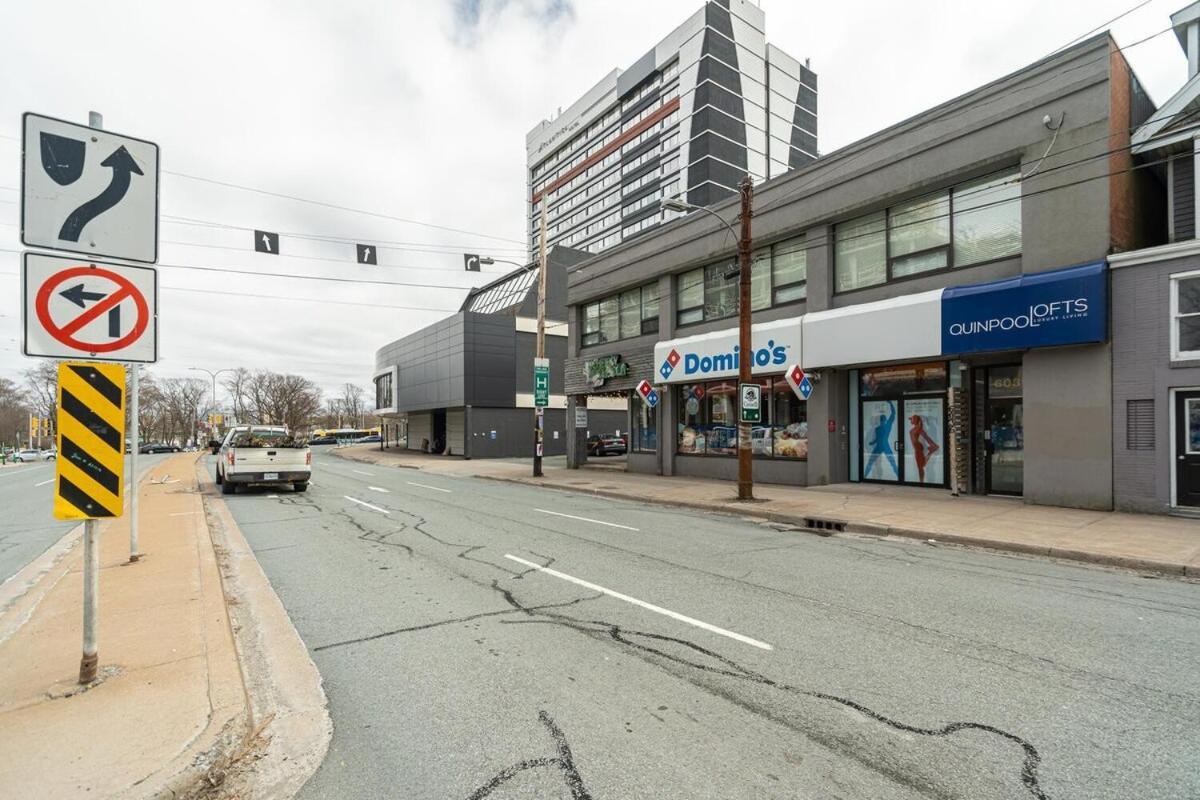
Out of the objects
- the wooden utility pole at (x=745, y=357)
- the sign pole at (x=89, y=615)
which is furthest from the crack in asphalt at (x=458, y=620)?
the wooden utility pole at (x=745, y=357)

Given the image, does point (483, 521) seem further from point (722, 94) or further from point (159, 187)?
point (722, 94)

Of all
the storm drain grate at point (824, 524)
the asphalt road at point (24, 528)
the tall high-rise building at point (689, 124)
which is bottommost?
the asphalt road at point (24, 528)

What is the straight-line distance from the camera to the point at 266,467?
15891 mm

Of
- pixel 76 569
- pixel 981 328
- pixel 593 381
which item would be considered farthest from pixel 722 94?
pixel 76 569

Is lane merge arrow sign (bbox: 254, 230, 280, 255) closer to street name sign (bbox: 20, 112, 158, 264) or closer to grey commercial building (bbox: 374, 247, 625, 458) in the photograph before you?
street name sign (bbox: 20, 112, 158, 264)

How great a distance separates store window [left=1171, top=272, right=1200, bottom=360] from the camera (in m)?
10.3

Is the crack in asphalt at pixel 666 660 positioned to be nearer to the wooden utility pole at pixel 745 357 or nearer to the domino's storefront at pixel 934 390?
the wooden utility pole at pixel 745 357

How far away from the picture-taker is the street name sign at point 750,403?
13742 millimetres

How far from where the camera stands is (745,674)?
4.23 m

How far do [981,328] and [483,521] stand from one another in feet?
35.4

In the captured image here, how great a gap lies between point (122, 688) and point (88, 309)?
2.45 metres

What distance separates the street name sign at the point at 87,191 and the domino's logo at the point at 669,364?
54.9 ft

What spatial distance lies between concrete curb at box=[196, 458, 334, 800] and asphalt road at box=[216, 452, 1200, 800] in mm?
125

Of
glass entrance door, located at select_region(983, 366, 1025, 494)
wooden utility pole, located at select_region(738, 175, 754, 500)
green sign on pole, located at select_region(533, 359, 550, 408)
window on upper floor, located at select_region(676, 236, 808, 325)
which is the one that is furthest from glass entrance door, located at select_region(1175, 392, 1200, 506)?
green sign on pole, located at select_region(533, 359, 550, 408)
